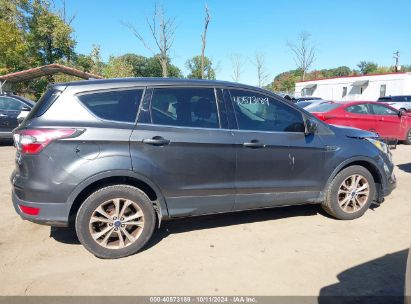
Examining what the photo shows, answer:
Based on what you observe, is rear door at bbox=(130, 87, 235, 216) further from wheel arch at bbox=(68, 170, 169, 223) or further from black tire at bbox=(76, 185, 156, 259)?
black tire at bbox=(76, 185, 156, 259)

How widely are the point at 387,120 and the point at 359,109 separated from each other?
4.18 feet

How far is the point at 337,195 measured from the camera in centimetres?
436

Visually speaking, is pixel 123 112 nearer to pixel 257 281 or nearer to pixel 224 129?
pixel 224 129

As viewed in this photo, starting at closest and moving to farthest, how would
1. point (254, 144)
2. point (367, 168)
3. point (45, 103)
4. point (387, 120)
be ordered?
1. point (45, 103)
2. point (254, 144)
3. point (367, 168)
4. point (387, 120)

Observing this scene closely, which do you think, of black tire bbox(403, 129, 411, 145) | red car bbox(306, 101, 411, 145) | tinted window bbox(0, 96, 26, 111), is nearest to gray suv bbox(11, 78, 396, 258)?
red car bbox(306, 101, 411, 145)

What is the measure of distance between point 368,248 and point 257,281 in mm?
1436

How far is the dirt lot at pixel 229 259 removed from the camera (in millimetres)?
2990

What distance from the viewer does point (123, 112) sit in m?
3.45

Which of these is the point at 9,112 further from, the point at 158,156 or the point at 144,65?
the point at 144,65

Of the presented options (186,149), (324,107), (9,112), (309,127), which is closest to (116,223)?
(186,149)

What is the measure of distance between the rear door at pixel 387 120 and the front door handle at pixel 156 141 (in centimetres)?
872

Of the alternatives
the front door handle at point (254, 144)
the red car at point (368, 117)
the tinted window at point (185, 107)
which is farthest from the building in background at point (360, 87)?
the tinted window at point (185, 107)

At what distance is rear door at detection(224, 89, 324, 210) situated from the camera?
3852mm

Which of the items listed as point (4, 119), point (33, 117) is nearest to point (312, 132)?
point (33, 117)
